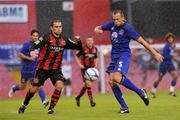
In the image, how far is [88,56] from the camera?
17.5 meters

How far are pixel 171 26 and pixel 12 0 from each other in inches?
348

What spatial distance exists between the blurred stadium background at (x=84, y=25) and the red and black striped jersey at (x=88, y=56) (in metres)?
7.79

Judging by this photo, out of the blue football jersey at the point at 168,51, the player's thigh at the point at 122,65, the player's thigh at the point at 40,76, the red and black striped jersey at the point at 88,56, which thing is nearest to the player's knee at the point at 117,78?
the player's thigh at the point at 122,65

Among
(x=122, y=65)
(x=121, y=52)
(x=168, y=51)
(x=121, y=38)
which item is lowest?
(x=168, y=51)

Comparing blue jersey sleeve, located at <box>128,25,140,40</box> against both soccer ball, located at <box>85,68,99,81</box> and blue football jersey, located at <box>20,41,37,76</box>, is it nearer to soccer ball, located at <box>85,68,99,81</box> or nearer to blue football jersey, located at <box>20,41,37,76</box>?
soccer ball, located at <box>85,68,99,81</box>

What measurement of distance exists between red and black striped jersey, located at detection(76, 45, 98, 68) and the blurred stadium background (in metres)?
7.79

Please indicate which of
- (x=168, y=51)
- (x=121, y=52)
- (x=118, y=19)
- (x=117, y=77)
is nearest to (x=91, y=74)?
(x=121, y=52)

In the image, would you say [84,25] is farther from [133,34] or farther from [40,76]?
[133,34]

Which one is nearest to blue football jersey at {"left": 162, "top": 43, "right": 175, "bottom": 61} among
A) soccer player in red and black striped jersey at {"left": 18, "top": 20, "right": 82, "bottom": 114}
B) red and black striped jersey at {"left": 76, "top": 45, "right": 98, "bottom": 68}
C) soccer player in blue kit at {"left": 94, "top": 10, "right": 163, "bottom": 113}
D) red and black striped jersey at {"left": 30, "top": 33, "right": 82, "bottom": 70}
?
red and black striped jersey at {"left": 76, "top": 45, "right": 98, "bottom": 68}

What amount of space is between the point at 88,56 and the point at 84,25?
11.9 m

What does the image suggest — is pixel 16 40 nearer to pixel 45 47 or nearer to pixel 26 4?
pixel 26 4

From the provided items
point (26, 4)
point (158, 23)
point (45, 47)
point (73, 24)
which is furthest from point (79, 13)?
point (45, 47)

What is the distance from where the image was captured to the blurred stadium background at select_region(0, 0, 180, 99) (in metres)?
26.2

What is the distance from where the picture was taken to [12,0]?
2847cm
